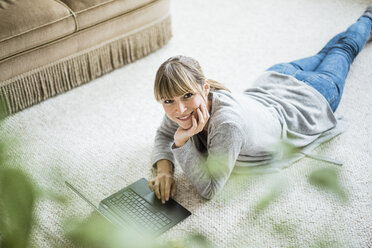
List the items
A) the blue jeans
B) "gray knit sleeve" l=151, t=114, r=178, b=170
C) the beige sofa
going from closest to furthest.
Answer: "gray knit sleeve" l=151, t=114, r=178, b=170 < the blue jeans < the beige sofa

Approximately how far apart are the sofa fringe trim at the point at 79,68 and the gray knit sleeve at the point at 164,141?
27.6 inches

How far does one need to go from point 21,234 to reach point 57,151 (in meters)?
1.48

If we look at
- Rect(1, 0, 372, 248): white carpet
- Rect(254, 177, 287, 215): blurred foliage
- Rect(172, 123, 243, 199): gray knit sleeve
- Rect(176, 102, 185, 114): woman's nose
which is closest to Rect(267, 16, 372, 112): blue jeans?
Rect(1, 0, 372, 248): white carpet

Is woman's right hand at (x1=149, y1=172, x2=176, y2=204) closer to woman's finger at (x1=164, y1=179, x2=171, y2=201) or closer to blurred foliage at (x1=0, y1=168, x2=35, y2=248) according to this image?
woman's finger at (x1=164, y1=179, x2=171, y2=201)

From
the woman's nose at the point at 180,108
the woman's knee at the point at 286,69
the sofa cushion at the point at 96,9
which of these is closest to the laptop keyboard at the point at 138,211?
the woman's nose at the point at 180,108

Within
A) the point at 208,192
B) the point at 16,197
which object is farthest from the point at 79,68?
the point at 16,197

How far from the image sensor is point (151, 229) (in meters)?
1.38

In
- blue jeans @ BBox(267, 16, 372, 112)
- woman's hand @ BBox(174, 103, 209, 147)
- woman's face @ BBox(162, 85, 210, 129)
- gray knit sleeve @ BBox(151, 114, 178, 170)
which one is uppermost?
woman's face @ BBox(162, 85, 210, 129)

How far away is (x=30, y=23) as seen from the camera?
187cm

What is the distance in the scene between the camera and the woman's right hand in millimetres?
1493

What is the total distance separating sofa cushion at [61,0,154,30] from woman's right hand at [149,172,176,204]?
0.94m

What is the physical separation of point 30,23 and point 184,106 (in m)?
0.95

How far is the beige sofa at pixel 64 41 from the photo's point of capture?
188 cm

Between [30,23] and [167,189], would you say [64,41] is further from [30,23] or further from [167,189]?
[167,189]
